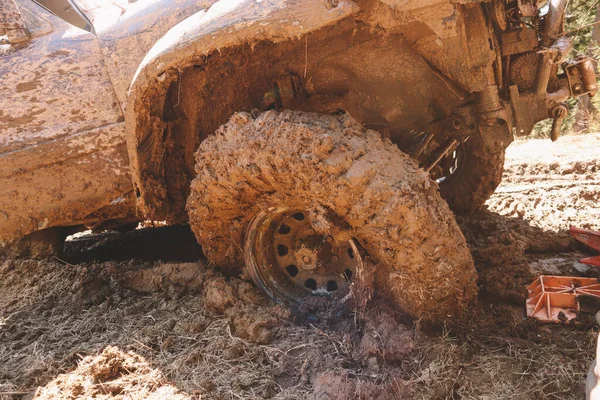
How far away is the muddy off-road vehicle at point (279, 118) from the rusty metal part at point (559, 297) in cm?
40

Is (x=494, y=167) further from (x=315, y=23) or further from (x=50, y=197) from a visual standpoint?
(x=50, y=197)

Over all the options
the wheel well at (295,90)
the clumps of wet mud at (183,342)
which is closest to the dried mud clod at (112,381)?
the clumps of wet mud at (183,342)

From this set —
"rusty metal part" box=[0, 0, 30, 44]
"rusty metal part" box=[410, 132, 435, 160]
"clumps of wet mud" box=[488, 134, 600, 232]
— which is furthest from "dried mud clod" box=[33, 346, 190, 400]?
"clumps of wet mud" box=[488, 134, 600, 232]

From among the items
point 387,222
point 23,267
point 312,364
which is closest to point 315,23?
point 387,222

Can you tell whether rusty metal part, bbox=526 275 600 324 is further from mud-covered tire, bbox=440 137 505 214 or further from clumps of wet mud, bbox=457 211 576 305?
mud-covered tire, bbox=440 137 505 214

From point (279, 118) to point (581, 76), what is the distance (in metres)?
1.73

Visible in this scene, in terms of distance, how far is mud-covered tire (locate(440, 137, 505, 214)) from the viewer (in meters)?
3.65

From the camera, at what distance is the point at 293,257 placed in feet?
8.95

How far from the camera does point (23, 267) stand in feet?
11.8

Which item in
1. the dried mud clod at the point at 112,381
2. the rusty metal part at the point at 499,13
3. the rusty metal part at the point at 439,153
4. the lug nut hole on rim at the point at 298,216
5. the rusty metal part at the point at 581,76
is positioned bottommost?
the dried mud clod at the point at 112,381

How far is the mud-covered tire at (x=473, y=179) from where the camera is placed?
3.65 m

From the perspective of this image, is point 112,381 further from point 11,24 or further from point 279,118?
point 11,24

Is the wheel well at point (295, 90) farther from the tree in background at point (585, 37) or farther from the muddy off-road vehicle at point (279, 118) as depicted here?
the tree in background at point (585, 37)

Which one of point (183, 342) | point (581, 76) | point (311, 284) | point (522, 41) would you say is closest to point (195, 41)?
point (311, 284)
